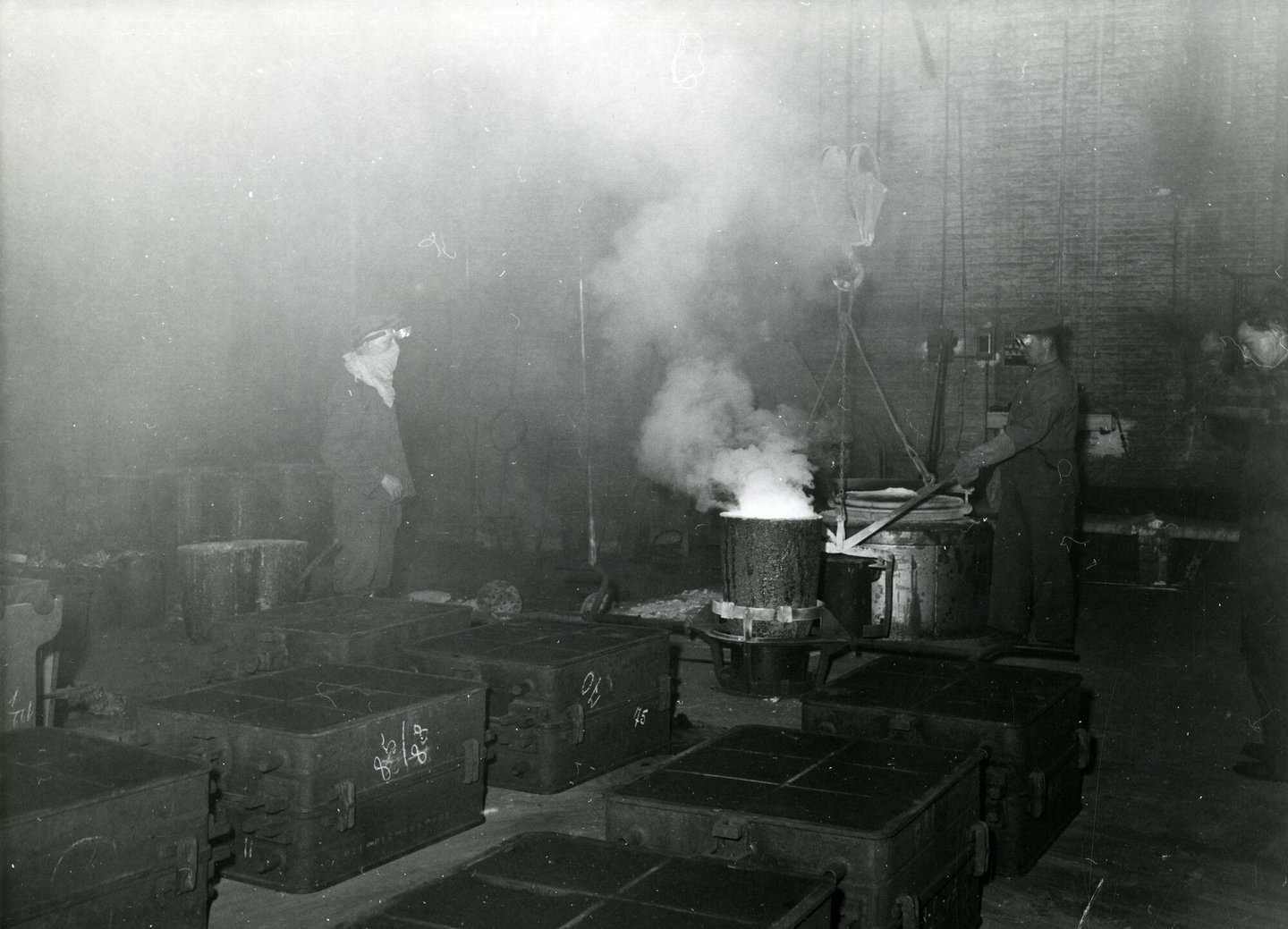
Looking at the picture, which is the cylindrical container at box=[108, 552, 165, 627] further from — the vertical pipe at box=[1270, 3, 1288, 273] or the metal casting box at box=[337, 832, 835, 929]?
the vertical pipe at box=[1270, 3, 1288, 273]

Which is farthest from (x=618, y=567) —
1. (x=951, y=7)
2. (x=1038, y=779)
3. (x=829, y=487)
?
(x=1038, y=779)

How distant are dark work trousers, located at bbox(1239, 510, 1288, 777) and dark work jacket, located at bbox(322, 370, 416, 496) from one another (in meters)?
4.38

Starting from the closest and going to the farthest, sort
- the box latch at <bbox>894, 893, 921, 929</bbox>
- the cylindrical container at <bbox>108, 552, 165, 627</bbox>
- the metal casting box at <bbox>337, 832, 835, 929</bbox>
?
the metal casting box at <bbox>337, 832, 835, 929</bbox> → the box latch at <bbox>894, 893, 921, 929</bbox> → the cylindrical container at <bbox>108, 552, 165, 627</bbox>

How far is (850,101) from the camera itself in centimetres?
1118

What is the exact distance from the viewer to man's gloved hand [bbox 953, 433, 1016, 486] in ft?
21.7

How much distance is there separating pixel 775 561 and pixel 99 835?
3.56 meters

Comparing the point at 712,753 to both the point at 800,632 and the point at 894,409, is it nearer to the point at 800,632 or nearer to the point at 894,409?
the point at 800,632

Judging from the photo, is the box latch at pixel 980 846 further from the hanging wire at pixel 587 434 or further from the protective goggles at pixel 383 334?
the hanging wire at pixel 587 434

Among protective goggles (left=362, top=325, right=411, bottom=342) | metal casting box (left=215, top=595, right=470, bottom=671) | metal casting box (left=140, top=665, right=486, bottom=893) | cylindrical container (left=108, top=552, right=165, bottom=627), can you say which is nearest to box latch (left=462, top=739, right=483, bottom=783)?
metal casting box (left=140, top=665, right=486, bottom=893)

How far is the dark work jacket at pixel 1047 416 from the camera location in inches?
269

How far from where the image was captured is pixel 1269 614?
4.56 m

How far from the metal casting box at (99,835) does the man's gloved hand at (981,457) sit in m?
4.85

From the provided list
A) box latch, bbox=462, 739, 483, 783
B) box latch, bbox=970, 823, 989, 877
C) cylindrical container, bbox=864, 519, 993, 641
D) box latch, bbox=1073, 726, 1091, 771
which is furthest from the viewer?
cylindrical container, bbox=864, 519, 993, 641

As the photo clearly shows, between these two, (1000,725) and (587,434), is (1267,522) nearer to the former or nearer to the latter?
(1000,725)
